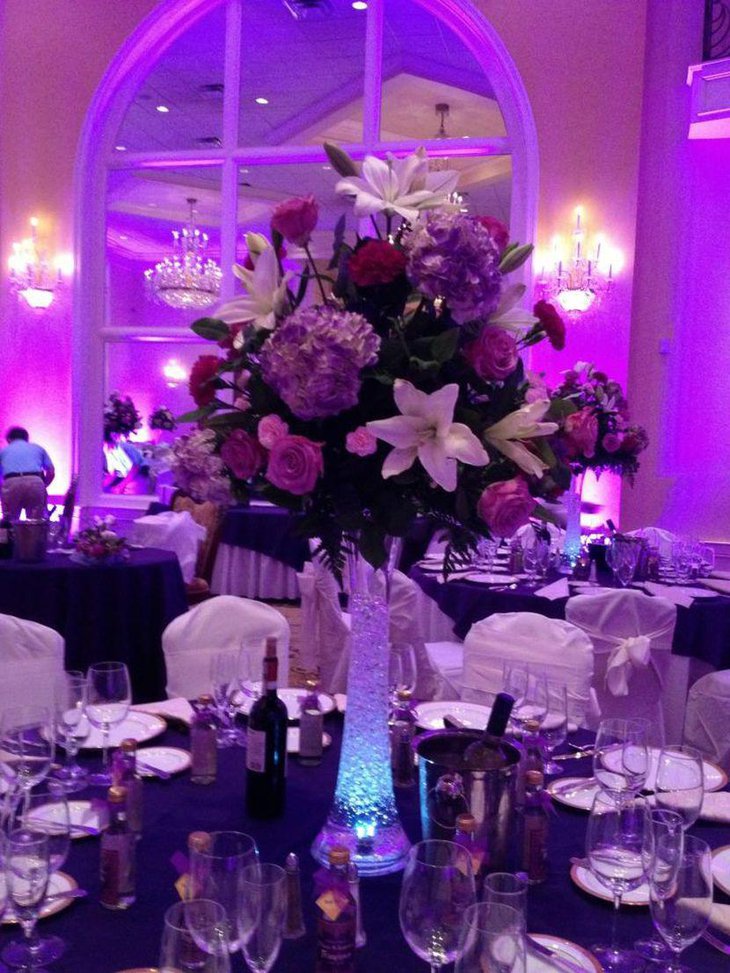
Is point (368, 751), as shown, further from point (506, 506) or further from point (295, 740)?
point (295, 740)

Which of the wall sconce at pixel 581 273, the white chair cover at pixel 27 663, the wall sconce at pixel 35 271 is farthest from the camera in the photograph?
the wall sconce at pixel 35 271

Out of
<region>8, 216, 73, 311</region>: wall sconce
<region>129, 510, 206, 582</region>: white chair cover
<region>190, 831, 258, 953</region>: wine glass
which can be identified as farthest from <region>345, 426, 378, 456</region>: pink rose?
<region>8, 216, 73, 311</region>: wall sconce

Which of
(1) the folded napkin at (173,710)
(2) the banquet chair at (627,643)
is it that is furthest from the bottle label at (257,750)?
(2) the banquet chair at (627,643)

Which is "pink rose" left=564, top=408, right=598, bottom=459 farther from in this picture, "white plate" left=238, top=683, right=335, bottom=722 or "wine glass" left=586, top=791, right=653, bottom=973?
"white plate" left=238, top=683, right=335, bottom=722

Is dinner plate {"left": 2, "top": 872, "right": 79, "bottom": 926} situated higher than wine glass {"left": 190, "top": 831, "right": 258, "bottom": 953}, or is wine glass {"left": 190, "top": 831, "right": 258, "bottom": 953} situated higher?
wine glass {"left": 190, "top": 831, "right": 258, "bottom": 953}

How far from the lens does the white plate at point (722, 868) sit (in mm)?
1460

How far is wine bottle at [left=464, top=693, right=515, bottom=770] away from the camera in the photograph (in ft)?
4.59

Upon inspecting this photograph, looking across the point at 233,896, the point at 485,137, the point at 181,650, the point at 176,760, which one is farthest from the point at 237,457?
the point at 485,137

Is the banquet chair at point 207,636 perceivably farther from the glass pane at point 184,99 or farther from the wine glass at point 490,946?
the glass pane at point 184,99

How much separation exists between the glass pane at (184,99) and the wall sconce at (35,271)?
3.59ft

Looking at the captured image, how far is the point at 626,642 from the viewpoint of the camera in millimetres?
3383

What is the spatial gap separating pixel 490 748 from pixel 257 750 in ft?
1.43

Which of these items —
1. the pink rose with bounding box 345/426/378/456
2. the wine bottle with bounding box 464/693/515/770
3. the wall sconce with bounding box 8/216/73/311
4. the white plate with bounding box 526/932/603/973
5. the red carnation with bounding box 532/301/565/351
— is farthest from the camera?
the wall sconce with bounding box 8/216/73/311

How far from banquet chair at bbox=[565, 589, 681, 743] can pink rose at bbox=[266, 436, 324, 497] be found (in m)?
2.39
